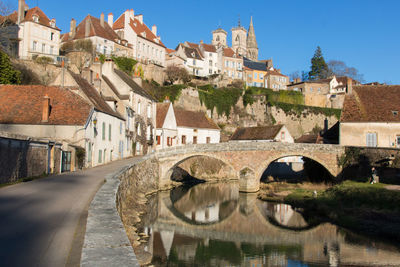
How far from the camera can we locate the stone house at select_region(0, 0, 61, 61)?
1459 inches

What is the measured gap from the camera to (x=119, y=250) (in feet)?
15.5

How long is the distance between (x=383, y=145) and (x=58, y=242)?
26.8m

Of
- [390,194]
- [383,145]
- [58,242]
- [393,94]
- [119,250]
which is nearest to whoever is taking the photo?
[119,250]

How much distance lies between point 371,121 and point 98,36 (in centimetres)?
3282

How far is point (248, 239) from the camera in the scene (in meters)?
17.1

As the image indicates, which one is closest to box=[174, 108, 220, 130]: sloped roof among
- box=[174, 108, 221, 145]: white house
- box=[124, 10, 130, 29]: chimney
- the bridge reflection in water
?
box=[174, 108, 221, 145]: white house

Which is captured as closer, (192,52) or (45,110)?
(45,110)

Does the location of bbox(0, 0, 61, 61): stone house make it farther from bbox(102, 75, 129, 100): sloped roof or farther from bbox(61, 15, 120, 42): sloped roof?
bbox(102, 75, 129, 100): sloped roof

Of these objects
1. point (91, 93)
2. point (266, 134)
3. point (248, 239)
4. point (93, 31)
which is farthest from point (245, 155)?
point (93, 31)

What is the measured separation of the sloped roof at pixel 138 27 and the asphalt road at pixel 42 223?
42.4 meters

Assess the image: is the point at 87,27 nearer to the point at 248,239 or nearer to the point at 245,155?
the point at 245,155

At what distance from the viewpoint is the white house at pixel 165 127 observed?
124 feet

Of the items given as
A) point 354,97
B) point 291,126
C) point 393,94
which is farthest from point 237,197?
point 291,126

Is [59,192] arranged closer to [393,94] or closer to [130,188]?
[130,188]
